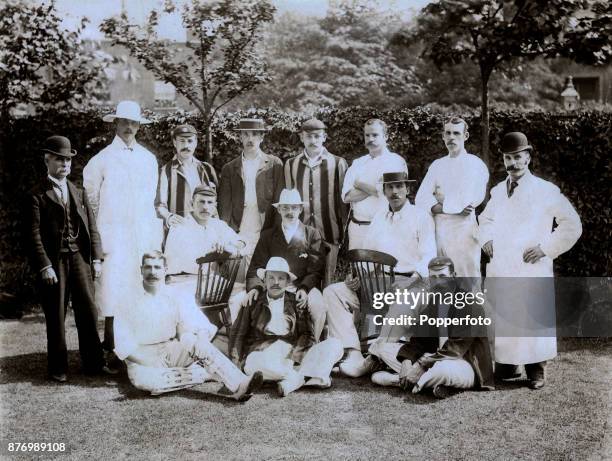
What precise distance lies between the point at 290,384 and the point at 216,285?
974 mm

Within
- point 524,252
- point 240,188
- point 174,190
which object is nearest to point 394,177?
point 524,252

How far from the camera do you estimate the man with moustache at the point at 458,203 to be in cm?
520

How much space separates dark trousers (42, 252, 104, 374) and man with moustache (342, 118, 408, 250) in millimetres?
2031

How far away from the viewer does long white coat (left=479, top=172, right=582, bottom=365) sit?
4988mm

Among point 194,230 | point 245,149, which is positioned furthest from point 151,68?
point 194,230

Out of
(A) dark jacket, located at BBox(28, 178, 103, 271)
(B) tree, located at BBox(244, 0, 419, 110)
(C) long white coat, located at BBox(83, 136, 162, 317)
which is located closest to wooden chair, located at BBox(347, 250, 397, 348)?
(C) long white coat, located at BBox(83, 136, 162, 317)

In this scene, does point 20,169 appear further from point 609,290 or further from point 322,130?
point 609,290

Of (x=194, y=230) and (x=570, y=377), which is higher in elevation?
(x=194, y=230)

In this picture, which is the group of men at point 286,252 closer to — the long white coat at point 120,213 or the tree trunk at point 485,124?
the long white coat at point 120,213

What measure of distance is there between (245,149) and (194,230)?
774 millimetres

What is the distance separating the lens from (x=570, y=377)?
499 cm

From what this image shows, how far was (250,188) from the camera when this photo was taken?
5441mm

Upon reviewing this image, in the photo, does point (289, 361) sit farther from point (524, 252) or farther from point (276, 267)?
point (524, 252)

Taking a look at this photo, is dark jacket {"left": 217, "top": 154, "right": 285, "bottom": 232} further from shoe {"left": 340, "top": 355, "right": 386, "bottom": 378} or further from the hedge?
shoe {"left": 340, "top": 355, "right": 386, "bottom": 378}
